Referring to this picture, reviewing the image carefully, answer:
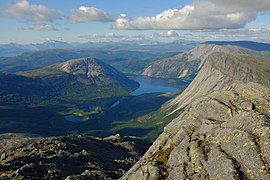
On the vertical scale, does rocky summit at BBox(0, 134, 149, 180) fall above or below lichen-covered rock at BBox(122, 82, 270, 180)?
below

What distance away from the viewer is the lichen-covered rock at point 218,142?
3484 centimetres

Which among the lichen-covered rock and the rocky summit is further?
the rocky summit

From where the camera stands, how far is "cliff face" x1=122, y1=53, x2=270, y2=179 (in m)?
34.9

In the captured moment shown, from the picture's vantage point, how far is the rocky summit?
68.6m

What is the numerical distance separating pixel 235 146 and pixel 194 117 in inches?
535

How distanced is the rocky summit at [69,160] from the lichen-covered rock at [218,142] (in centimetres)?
2498

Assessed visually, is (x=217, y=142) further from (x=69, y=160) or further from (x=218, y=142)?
(x=69, y=160)

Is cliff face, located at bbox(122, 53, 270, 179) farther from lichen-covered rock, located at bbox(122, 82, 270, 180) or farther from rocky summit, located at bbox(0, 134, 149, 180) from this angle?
rocky summit, located at bbox(0, 134, 149, 180)

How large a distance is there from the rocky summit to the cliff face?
988 inches

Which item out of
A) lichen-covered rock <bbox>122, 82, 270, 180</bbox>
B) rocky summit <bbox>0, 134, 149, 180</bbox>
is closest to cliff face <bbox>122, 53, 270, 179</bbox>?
lichen-covered rock <bbox>122, 82, 270, 180</bbox>

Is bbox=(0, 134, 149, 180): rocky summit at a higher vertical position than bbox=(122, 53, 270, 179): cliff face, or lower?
lower

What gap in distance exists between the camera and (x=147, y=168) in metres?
41.9

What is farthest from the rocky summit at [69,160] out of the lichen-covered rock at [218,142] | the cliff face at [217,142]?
the cliff face at [217,142]

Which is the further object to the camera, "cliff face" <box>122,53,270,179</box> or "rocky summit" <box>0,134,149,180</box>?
"rocky summit" <box>0,134,149,180</box>
